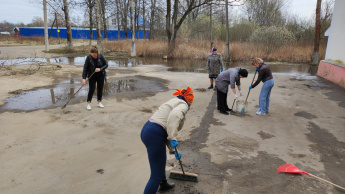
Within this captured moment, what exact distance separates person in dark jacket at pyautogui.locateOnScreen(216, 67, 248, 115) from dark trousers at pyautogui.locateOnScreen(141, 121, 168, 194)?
155 inches

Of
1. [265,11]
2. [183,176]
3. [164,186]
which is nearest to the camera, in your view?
[164,186]

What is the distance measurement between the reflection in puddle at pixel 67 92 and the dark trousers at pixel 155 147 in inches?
204

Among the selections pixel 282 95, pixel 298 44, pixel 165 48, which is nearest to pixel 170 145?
pixel 282 95

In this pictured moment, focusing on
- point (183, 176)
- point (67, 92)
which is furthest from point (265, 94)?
point (67, 92)

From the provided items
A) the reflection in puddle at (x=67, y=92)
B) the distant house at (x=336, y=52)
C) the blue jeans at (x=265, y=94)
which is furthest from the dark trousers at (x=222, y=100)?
the distant house at (x=336, y=52)

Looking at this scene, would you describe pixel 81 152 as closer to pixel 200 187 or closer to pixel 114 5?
pixel 200 187

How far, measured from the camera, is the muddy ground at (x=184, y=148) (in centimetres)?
344

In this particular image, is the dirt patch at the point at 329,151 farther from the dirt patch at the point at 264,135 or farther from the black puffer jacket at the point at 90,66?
the black puffer jacket at the point at 90,66

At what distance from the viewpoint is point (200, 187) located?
11.0 feet

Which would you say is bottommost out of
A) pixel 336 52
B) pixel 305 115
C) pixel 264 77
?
pixel 305 115

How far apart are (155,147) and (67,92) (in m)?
6.76

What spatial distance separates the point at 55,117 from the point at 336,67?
12181 mm

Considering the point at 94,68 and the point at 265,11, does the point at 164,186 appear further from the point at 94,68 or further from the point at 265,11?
the point at 265,11

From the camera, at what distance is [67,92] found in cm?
847
